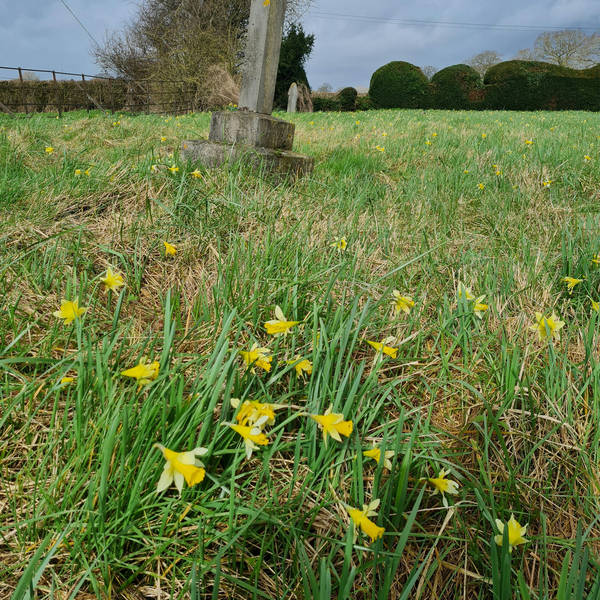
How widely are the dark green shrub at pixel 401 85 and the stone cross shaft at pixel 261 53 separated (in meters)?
23.3

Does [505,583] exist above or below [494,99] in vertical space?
below

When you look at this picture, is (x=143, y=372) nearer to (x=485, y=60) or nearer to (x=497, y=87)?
(x=497, y=87)

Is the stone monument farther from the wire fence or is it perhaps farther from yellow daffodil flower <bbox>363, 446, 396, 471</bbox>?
the wire fence

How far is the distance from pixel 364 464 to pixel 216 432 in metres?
0.37

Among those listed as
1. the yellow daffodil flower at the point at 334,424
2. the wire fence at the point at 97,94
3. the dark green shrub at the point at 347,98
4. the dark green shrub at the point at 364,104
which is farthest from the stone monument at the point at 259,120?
the dark green shrub at the point at 364,104

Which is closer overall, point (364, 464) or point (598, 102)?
point (364, 464)

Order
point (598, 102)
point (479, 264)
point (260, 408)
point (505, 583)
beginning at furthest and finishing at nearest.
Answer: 1. point (598, 102)
2. point (479, 264)
3. point (260, 408)
4. point (505, 583)

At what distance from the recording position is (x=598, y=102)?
883 inches

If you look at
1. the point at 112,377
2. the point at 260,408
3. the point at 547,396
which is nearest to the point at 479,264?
the point at 547,396

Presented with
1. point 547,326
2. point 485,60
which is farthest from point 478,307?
point 485,60

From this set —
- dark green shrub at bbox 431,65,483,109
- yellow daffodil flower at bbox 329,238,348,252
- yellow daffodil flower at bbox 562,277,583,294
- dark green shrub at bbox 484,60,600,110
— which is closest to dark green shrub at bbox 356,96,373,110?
dark green shrub at bbox 431,65,483,109

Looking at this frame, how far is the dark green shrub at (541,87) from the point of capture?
73.5 feet

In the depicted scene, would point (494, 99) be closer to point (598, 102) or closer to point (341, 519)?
point (598, 102)

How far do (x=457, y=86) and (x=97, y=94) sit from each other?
18.8 meters
